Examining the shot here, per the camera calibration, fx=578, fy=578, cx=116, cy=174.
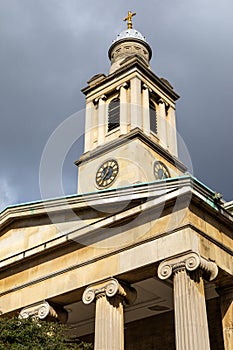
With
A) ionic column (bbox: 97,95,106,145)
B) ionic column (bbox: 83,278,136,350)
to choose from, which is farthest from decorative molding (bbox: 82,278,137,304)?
ionic column (bbox: 97,95,106,145)

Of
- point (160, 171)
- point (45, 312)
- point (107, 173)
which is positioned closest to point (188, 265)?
point (45, 312)

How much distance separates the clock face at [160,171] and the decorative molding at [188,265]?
838 inches

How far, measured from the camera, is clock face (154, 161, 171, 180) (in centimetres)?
4041

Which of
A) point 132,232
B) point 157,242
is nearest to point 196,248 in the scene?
point 157,242

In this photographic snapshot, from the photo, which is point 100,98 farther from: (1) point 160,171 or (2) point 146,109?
(1) point 160,171

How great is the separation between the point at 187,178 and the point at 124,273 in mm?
3960

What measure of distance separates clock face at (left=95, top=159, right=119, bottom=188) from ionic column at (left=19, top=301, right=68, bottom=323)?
17789mm

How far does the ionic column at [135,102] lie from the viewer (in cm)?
4186

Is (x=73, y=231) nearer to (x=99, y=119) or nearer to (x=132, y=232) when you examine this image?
(x=132, y=232)

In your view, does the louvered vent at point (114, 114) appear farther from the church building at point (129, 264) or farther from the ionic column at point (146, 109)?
the church building at point (129, 264)

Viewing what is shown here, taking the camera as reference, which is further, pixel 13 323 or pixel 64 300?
pixel 64 300

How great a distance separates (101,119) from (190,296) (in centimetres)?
2802

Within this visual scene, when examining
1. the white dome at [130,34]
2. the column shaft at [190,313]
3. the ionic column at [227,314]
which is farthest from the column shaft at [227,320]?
the white dome at [130,34]

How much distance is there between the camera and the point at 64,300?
22125mm
